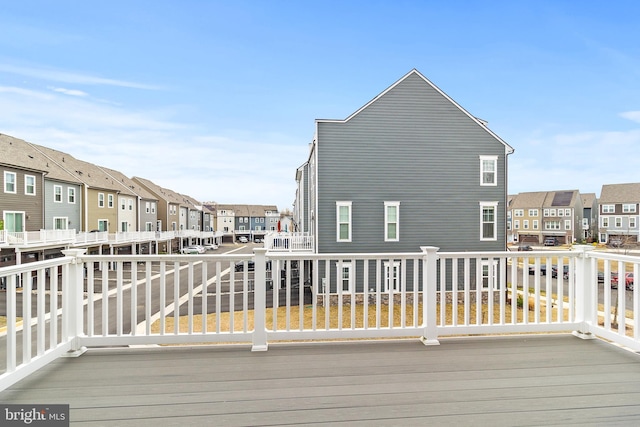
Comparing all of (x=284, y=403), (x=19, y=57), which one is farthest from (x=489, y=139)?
(x=19, y=57)

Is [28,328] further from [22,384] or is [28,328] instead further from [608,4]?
[608,4]

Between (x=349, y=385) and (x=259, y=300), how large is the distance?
113 centimetres

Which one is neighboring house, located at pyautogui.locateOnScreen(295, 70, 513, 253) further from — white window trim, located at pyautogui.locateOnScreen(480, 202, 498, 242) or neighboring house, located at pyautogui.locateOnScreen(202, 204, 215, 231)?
neighboring house, located at pyautogui.locateOnScreen(202, 204, 215, 231)

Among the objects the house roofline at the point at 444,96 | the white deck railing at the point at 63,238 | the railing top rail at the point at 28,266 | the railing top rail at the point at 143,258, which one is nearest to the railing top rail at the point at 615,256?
the railing top rail at the point at 143,258

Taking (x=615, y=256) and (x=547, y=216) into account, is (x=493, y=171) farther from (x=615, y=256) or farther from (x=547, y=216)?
(x=547, y=216)

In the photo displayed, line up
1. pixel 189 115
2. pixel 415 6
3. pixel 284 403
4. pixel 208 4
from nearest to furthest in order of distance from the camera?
pixel 284 403
pixel 208 4
pixel 415 6
pixel 189 115

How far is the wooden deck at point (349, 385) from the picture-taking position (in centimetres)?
190

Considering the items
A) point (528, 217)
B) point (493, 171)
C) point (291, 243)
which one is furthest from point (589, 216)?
point (291, 243)

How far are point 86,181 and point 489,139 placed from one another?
23.1m

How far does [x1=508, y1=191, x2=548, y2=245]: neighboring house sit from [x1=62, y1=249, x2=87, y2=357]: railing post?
44.4 meters

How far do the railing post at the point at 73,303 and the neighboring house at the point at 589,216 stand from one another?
164ft

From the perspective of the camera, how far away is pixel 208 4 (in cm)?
878

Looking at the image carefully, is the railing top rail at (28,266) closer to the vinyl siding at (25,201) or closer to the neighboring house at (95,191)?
the vinyl siding at (25,201)

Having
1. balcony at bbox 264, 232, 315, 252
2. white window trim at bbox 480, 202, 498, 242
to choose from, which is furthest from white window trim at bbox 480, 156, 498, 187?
balcony at bbox 264, 232, 315, 252
